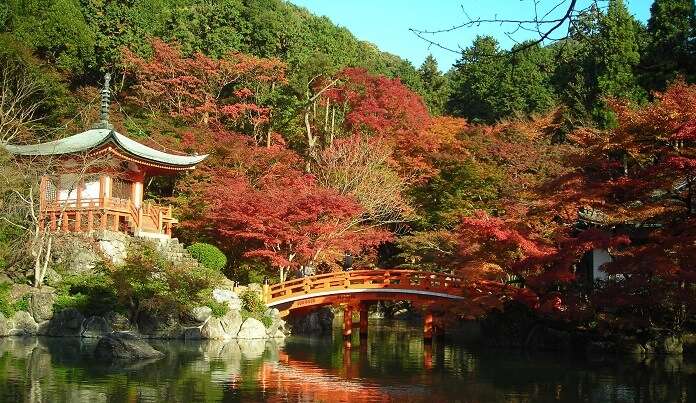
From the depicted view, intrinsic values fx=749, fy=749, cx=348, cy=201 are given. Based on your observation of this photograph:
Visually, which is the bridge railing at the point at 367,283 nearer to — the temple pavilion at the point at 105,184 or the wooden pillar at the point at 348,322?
the wooden pillar at the point at 348,322

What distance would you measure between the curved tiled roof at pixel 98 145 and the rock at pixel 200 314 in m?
6.40

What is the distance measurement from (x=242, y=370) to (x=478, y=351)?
7445mm

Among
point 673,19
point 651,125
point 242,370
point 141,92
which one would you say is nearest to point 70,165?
point 141,92

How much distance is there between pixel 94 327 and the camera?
18.7m

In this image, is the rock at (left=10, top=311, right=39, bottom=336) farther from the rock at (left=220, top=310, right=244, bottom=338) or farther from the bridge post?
the bridge post

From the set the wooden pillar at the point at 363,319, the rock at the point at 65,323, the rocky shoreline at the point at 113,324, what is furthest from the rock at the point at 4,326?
the wooden pillar at the point at 363,319

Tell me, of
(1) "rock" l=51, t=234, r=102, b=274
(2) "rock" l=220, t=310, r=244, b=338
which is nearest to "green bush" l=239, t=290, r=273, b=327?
(2) "rock" l=220, t=310, r=244, b=338

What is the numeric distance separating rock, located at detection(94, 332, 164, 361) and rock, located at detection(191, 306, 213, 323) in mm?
3698

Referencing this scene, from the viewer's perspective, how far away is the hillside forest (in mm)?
16891

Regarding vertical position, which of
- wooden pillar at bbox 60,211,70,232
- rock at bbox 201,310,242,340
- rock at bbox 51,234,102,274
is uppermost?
wooden pillar at bbox 60,211,70,232

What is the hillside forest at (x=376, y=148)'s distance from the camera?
55.4ft

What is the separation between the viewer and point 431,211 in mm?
27562

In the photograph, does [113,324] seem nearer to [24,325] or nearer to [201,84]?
[24,325]

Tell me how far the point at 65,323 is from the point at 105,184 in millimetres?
5839
